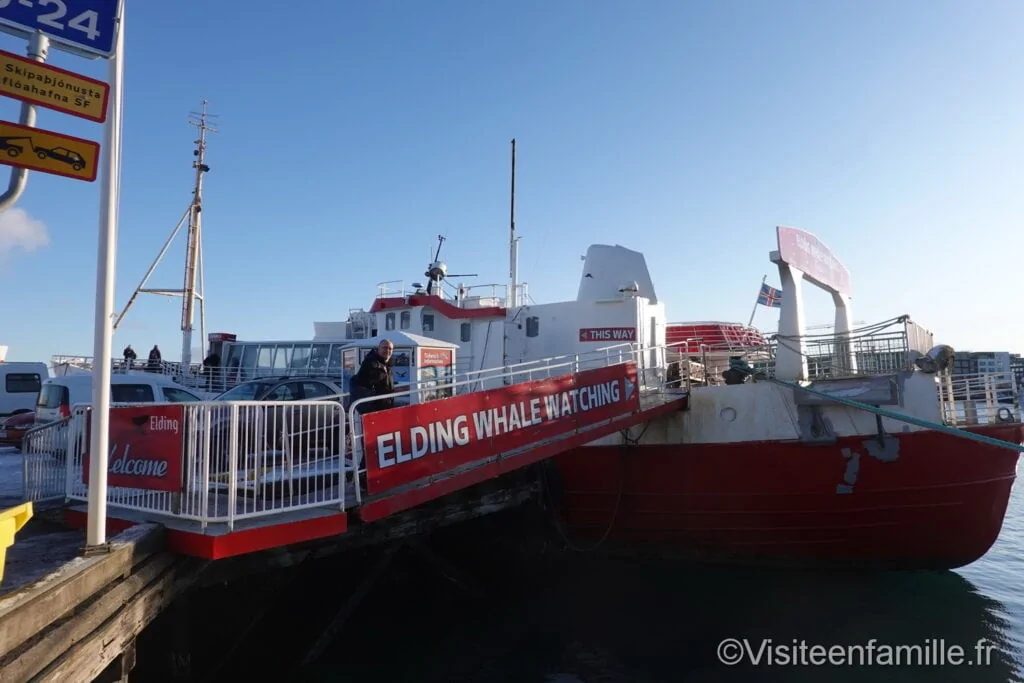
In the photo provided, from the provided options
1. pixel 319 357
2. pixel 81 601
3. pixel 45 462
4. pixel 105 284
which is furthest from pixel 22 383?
pixel 81 601

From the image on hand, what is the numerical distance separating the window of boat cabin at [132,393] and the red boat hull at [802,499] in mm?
8225

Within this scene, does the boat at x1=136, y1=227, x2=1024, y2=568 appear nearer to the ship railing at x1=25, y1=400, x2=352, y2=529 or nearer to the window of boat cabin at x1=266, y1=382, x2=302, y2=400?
the window of boat cabin at x1=266, y1=382, x2=302, y2=400

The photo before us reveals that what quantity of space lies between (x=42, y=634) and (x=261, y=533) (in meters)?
1.78

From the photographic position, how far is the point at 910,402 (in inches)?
364

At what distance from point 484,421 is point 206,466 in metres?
3.10

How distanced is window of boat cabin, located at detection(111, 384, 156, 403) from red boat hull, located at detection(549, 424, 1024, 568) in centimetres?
823

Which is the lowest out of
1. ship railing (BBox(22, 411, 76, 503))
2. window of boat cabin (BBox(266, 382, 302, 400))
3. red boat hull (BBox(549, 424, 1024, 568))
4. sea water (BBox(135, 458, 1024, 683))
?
sea water (BBox(135, 458, 1024, 683))

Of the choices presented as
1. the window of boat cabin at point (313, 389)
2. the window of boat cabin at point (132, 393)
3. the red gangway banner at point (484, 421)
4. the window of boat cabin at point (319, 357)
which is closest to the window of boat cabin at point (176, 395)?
the window of boat cabin at point (132, 393)

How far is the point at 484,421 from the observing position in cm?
748

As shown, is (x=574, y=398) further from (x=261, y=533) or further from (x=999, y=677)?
(x=999, y=677)

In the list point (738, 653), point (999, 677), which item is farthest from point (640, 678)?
point (999, 677)

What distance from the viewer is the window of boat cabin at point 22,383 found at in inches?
858

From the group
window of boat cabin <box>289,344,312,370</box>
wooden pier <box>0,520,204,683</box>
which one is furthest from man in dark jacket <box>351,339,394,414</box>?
window of boat cabin <box>289,344,312,370</box>

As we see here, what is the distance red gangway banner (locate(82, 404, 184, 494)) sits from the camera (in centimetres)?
559
